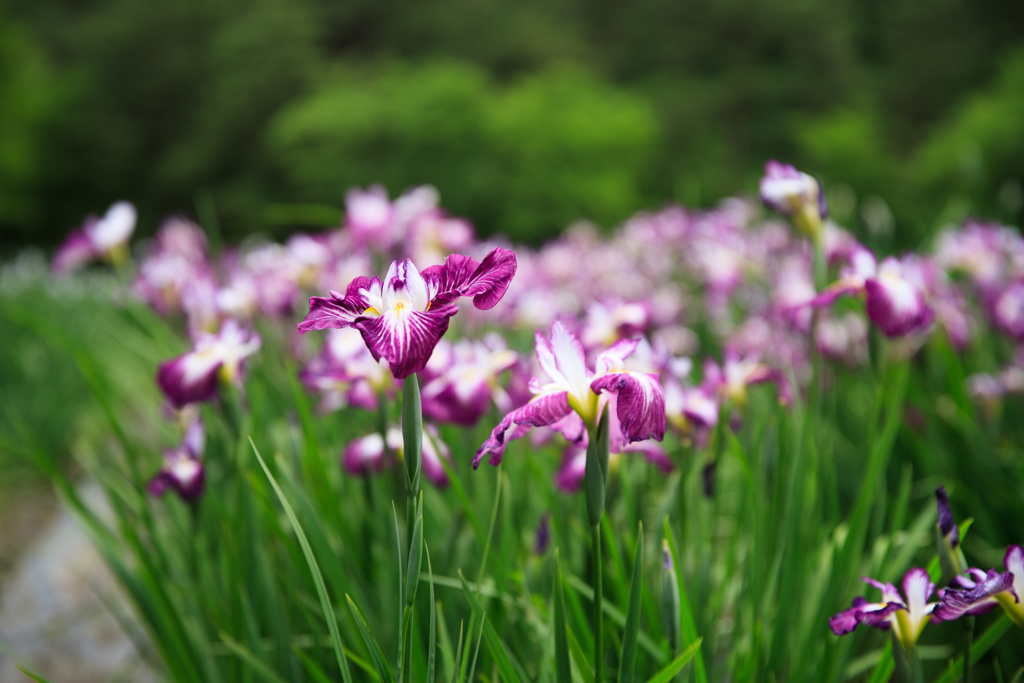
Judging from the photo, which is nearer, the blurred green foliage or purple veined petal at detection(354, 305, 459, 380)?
purple veined petal at detection(354, 305, 459, 380)

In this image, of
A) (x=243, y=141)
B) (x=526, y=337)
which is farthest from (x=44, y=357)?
(x=243, y=141)

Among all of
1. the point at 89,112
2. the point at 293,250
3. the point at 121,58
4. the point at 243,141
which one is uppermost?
the point at 121,58

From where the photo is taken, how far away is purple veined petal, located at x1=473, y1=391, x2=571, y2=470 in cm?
70

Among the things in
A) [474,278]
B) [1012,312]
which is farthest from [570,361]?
[1012,312]

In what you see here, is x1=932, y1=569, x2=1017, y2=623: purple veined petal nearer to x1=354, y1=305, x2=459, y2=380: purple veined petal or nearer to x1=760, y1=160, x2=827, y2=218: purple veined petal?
x1=354, y1=305, x2=459, y2=380: purple veined petal

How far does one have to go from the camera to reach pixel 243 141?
1642 cm

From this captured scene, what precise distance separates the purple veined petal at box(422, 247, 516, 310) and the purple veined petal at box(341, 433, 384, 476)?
57cm

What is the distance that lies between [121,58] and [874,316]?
21540mm

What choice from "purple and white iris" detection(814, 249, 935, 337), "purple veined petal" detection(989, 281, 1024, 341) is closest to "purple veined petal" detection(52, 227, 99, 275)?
"purple and white iris" detection(814, 249, 935, 337)

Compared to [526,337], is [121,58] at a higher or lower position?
higher

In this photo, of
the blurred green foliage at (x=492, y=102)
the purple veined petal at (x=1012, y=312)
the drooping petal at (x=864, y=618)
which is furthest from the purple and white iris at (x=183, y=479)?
the blurred green foliage at (x=492, y=102)

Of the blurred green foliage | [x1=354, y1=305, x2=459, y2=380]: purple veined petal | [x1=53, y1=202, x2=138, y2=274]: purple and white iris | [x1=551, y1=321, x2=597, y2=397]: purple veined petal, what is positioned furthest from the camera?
the blurred green foliage

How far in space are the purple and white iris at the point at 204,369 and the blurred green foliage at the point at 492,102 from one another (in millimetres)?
7825

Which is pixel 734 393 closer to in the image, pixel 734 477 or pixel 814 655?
pixel 814 655
